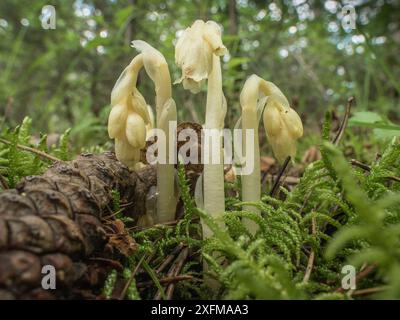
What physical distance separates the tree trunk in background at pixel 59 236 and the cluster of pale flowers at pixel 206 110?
24 cm

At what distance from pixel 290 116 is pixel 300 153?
5.32 ft

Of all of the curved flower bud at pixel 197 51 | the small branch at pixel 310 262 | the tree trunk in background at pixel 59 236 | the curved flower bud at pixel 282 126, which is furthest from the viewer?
the curved flower bud at pixel 282 126

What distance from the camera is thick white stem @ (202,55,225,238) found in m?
1.36

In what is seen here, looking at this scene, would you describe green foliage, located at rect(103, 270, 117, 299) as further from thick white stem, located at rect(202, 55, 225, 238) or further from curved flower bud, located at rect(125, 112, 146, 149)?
curved flower bud, located at rect(125, 112, 146, 149)

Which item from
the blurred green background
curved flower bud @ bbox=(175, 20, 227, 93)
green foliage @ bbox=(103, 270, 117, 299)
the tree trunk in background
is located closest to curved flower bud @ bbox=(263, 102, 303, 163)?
curved flower bud @ bbox=(175, 20, 227, 93)

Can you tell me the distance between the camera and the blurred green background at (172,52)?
3521 millimetres

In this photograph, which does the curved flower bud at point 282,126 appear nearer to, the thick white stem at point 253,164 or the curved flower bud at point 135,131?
the thick white stem at point 253,164

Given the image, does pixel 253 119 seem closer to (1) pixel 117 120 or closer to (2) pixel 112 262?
(1) pixel 117 120

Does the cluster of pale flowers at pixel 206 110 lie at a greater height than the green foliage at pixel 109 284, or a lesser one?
greater

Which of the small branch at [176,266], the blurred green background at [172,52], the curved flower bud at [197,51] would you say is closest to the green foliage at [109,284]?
the small branch at [176,266]

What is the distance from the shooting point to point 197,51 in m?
1.34

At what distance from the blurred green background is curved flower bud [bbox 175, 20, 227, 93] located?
4.64 ft
